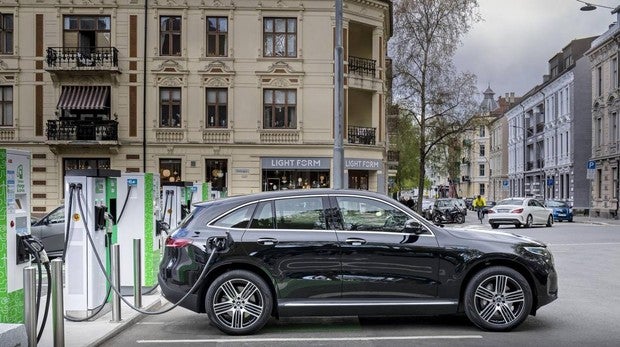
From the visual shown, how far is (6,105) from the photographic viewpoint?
32594 millimetres

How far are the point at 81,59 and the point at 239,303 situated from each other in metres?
27.5

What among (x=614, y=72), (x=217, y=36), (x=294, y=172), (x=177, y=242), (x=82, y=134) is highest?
(x=614, y=72)

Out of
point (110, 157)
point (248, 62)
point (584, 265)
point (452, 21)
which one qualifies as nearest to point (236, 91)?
point (248, 62)

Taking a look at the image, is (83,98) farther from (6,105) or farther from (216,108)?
(216,108)

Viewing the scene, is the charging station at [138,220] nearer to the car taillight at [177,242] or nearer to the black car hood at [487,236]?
the car taillight at [177,242]

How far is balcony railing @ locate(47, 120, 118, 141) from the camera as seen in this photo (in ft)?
105

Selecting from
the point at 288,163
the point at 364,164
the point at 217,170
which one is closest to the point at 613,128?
the point at 364,164

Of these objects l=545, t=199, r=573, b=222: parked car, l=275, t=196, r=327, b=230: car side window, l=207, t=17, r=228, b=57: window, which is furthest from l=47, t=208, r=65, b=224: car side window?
l=545, t=199, r=573, b=222: parked car

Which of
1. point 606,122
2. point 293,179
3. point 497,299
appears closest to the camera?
point 497,299

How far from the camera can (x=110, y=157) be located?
32.7 meters

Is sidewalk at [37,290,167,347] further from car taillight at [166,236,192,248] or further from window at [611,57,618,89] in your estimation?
window at [611,57,618,89]

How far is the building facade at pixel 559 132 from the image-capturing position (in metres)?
58.2

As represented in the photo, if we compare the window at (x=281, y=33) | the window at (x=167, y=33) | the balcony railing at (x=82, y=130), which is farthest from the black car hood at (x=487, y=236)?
the window at (x=167, y=33)

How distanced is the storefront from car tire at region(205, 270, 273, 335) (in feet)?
81.8
